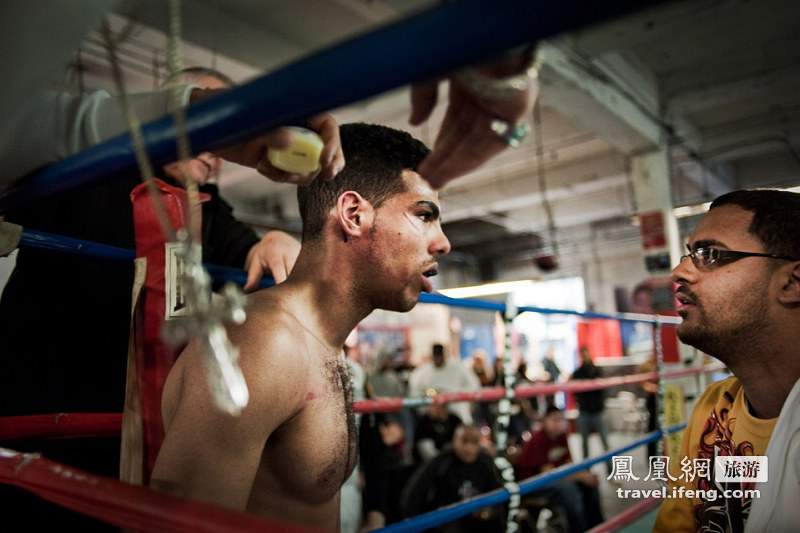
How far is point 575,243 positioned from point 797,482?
12.5 m

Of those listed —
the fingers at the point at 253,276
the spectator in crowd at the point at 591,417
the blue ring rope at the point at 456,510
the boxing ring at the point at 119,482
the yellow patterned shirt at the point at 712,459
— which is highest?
the fingers at the point at 253,276

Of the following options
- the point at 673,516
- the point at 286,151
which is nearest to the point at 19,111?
the point at 286,151

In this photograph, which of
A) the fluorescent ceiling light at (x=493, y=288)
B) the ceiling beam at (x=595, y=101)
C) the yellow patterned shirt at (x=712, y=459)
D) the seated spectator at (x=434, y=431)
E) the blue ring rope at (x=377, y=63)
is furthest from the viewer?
the fluorescent ceiling light at (x=493, y=288)

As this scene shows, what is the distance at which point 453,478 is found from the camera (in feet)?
11.2

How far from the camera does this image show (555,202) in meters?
10.2

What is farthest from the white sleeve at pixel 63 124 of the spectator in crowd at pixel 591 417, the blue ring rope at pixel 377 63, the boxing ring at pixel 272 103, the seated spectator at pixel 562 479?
the spectator in crowd at pixel 591 417

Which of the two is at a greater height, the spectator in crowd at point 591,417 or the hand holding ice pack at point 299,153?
the hand holding ice pack at point 299,153

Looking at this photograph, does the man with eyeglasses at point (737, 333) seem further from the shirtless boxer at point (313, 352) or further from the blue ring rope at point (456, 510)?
the shirtless boxer at point (313, 352)

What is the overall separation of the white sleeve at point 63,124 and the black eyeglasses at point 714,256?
1.44 metres

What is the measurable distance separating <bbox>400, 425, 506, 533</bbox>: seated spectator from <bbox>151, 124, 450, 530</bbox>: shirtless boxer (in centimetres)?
239

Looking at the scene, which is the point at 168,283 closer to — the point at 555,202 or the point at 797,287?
the point at 797,287

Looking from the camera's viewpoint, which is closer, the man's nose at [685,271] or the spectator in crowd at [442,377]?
the man's nose at [685,271]

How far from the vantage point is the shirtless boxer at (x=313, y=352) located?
0.81 m

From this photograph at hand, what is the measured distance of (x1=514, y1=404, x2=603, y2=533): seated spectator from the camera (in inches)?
140
